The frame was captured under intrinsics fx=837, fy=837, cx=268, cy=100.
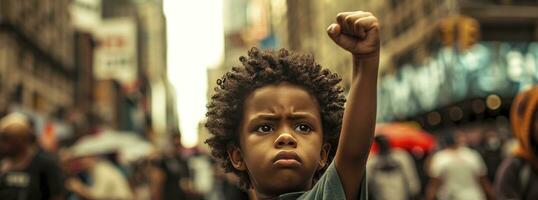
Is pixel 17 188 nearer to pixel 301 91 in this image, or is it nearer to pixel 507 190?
pixel 507 190

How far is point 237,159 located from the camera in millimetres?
2869

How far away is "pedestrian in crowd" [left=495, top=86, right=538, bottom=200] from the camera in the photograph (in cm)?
519

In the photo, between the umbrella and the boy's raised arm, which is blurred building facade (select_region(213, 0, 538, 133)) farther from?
the boy's raised arm

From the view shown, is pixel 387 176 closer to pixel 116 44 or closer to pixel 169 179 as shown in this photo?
pixel 169 179

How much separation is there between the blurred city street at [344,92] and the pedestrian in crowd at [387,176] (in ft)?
0.06

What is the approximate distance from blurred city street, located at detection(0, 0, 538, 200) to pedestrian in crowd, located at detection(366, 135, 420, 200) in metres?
0.02

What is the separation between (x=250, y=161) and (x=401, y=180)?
7.93m

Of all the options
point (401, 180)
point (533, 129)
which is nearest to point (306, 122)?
point (533, 129)

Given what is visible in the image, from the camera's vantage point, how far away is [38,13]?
144 ft

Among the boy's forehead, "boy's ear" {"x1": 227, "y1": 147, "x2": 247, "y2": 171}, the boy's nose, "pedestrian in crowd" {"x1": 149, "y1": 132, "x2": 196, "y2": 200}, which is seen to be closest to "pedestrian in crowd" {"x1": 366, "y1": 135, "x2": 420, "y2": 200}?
"pedestrian in crowd" {"x1": 149, "y1": 132, "x2": 196, "y2": 200}

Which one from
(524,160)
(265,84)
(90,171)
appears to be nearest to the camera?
(265,84)

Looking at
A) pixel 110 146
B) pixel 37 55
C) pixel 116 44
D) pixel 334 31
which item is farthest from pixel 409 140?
pixel 37 55

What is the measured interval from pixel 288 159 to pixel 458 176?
786 cm

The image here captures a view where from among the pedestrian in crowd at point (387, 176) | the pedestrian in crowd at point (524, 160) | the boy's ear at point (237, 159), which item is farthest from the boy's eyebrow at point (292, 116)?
the pedestrian in crowd at point (387, 176)
